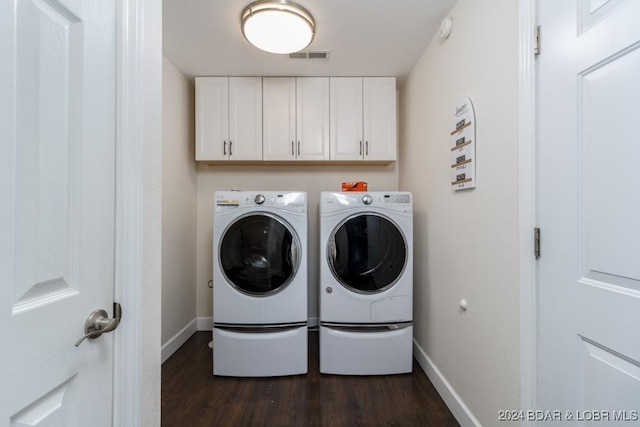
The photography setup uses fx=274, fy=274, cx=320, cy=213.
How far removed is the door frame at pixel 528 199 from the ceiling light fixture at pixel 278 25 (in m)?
1.08

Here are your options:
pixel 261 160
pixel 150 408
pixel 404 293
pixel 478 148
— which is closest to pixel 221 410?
pixel 150 408

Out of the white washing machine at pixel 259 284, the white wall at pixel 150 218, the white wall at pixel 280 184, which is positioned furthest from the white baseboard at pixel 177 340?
the white wall at pixel 150 218

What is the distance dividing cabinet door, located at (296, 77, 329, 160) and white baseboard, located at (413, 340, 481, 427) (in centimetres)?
192

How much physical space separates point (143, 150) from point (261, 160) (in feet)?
5.49

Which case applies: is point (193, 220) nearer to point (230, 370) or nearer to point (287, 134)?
point (287, 134)

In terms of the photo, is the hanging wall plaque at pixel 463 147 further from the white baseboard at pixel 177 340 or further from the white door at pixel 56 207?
the white baseboard at pixel 177 340

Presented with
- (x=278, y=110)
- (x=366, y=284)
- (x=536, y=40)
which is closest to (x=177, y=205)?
(x=278, y=110)

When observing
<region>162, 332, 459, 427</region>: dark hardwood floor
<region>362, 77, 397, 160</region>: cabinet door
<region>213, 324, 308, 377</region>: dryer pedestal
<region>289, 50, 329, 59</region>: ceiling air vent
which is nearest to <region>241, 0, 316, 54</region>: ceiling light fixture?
<region>289, 50, 329, 59</region>: ceiling air vent

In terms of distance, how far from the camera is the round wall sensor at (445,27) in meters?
1.62

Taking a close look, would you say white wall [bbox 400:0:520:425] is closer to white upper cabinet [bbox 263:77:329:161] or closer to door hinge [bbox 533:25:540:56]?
door hinge [bbox 533:25:540:56]

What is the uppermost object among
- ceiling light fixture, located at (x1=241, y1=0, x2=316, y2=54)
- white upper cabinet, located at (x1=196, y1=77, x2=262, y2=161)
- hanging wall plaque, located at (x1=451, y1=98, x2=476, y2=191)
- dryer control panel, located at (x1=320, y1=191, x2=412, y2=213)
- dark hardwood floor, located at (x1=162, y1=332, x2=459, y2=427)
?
ceiling light fixture, located at (x1=241, y1=0, x2=316, y2=54)

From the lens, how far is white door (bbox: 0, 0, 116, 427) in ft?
1.67

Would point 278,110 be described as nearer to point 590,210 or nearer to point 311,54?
point 311,54

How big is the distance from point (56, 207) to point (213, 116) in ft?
6.68
